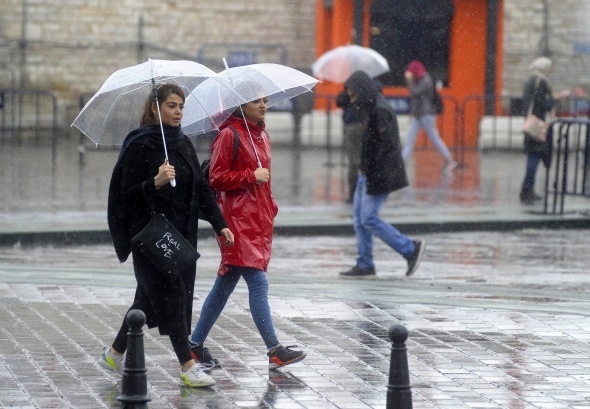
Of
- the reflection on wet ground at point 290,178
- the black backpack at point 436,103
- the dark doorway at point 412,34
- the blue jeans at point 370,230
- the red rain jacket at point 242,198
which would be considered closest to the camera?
the red rain jacket at point 242,198

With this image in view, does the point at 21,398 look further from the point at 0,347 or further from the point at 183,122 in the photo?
the point at 183,122

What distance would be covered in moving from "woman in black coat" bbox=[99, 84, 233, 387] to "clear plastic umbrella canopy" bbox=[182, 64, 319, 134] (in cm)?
46

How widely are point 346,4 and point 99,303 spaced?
58.4 feet

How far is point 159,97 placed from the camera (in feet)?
23.3

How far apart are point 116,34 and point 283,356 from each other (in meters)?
20.0

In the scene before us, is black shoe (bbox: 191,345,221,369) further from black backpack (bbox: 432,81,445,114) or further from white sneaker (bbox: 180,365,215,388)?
black backpack (bbox: 432,81,445,114)

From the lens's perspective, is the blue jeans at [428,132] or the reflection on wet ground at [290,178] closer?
the reflection on wet ground at [290,178]

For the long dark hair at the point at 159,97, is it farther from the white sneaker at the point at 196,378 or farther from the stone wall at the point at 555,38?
the stone wall at the point at 555,38

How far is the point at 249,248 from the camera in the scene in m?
7.55

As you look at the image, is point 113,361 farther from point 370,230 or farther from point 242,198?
point 370,230

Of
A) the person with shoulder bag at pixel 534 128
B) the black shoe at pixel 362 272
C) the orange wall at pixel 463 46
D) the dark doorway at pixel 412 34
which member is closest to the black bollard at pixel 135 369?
Answer: the black shoe at pixel 362 272

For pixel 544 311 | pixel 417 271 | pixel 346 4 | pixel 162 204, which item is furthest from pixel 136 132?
pixel 346 4

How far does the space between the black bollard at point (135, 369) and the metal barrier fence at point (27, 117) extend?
1888 cm

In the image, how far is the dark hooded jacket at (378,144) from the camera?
11023 millimetres
